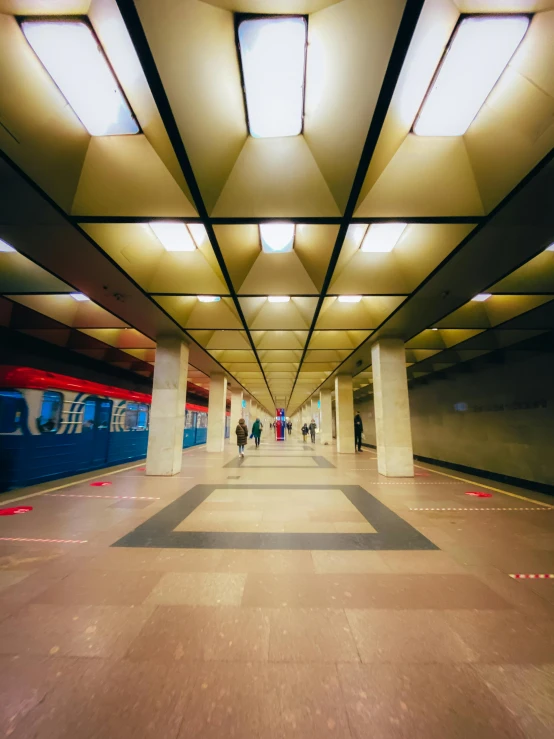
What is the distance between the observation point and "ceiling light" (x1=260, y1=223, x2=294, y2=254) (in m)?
5.71

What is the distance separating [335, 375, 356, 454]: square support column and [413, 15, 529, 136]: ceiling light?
1417 centimetres

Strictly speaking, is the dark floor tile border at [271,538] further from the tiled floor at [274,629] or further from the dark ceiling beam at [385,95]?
the dark ceiling beam at [385,95]

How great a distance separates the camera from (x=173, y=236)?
5.94 meters

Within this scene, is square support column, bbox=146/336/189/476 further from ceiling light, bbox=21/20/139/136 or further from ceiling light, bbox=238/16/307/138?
ceiling light, bbox=238/16/307/138

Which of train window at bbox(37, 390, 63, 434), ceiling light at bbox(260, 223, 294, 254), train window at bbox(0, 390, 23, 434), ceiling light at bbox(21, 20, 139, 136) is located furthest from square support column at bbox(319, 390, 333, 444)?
ceiling light at bbox(21, 20, 139, 136)

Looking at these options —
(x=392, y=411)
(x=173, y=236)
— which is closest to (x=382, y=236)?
(x=173, y=236)

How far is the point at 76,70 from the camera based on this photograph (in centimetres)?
326

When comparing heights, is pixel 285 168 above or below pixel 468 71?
below

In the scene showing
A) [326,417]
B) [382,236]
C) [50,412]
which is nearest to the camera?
[382,236]

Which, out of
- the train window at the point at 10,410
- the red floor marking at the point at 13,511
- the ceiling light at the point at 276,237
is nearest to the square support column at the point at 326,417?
the ceiling light at the point at 276,237

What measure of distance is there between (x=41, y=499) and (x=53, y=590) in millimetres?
4635

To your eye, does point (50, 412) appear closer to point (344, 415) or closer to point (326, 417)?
point (344, 415)

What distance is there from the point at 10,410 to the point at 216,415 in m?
10.7

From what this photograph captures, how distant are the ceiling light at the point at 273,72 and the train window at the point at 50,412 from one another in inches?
338
